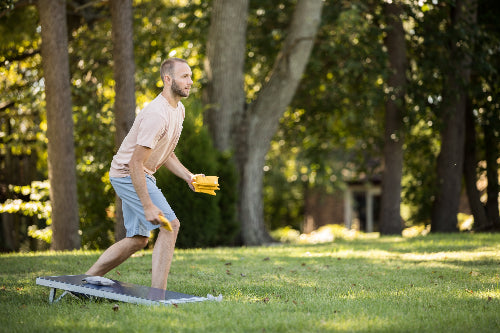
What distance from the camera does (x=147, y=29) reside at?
53.7ft

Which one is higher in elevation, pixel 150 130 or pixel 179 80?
pixel 179 80

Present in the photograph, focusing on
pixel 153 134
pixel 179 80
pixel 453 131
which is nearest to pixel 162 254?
pixel 153 134

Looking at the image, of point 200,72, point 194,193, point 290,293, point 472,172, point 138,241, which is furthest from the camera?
point 200,72

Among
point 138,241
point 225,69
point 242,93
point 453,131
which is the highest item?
point 225,69

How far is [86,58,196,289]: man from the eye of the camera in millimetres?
4906

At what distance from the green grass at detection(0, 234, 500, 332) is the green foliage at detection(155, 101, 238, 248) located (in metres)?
2.50

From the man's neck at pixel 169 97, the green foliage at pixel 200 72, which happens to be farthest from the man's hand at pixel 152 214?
the green foliage at pixel 200 72

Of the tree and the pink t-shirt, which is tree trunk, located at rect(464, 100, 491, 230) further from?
the pink t-shirt

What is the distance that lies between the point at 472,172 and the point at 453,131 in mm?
1779

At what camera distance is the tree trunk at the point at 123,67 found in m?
10.5

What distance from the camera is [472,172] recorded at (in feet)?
52.7

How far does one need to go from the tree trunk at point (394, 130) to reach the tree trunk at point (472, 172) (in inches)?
83.7

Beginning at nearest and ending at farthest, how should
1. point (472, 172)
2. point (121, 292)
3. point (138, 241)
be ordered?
point (121, 292) → point (138, 241) → point (472, 172)

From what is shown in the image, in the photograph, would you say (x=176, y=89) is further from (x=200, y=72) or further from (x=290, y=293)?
A: (x=200, y=72)
